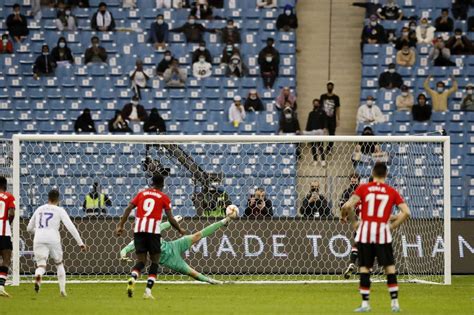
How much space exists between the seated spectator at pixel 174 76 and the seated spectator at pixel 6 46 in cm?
419

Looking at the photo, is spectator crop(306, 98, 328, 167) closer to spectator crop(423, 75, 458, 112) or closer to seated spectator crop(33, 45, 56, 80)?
spectator crop(423, 75, 458, 112)

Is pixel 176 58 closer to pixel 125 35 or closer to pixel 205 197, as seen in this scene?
pixel 125 35

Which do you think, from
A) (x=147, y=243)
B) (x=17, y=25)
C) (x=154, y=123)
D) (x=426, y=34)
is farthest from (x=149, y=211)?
(x=426, y=34)

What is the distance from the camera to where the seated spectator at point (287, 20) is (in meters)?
30.7

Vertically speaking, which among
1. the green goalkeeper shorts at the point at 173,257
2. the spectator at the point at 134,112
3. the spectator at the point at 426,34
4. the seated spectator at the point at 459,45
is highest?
the spectator at the point at 426,34

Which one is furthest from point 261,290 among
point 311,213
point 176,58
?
point 176,58

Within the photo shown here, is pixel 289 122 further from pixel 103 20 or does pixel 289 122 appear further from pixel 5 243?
pixel 5 243

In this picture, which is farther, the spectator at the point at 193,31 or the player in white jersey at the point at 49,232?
the spectator at the point at 193,31

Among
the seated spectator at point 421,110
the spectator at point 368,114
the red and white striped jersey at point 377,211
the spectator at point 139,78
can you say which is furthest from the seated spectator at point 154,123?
the red and white striped jersey at point 377,211

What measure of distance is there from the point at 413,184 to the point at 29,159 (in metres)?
7.26

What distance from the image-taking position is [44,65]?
99.0 feet

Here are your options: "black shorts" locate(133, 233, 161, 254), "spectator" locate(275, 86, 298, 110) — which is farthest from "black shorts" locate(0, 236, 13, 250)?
Result: "spectator" locate(275, 86, 298, 110)

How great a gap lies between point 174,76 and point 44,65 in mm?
3378

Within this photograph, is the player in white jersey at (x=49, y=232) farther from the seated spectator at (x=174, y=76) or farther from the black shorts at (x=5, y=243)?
the seated spectator at (x=174, y=76)
